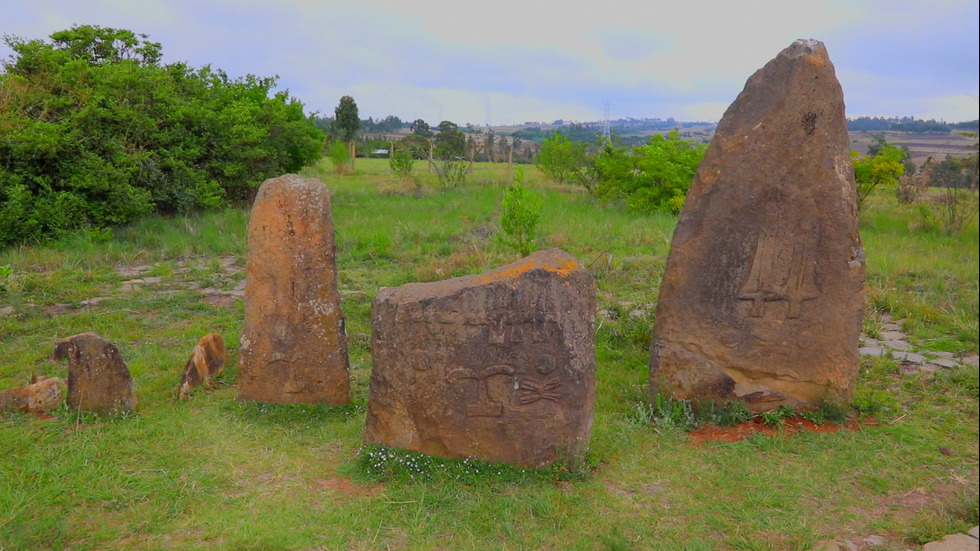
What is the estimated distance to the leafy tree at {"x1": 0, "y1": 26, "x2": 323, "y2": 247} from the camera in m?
10.9

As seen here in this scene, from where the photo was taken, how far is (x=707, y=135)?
56.9ft

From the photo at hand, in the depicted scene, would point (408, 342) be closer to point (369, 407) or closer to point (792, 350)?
point (369, 407)

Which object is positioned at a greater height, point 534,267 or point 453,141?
point 453,141

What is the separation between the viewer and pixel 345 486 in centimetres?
465

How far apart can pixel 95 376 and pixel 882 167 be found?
Result: 42.5 ft

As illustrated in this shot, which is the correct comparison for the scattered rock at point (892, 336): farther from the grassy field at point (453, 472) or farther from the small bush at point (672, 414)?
the small bush at point (672, 414)

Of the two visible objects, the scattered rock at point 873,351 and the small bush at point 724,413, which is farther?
the scattered rock at point 873,351

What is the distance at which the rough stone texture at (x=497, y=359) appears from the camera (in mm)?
4660

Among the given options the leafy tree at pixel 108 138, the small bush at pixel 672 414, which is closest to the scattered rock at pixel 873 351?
the small bush at pixel 672 414

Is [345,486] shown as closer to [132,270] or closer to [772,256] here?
[772,256]

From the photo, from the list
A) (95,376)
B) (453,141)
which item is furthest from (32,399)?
(453,141)

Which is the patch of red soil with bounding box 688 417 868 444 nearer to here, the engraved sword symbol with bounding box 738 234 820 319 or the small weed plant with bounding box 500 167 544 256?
the engraved sword symbol with bounding box 738 234 820 319

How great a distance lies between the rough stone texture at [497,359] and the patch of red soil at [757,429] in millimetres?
1172

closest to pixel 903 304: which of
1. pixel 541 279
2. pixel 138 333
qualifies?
pixel 541 279
